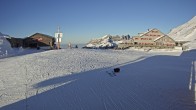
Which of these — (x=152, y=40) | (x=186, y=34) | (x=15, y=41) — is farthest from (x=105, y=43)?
(x=186, y=34)

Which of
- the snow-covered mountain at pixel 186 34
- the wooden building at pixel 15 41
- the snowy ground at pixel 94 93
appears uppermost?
the snow-covered mountain at pixel 186 34

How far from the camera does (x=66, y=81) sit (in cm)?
1644

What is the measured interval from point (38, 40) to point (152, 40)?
35.7 m

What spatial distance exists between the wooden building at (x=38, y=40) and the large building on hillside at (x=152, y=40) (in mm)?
25890

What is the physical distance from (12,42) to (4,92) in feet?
160

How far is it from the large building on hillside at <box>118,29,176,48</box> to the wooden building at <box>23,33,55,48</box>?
25.9 meters

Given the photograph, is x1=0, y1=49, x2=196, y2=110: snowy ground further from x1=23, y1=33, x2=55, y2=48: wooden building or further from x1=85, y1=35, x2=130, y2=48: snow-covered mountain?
x1=85, y1=35, x2=130, y2=48: snow-covered mountain

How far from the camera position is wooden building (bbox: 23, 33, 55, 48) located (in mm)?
61469

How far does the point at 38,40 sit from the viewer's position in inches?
2424

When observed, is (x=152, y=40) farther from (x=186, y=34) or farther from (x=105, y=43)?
(x=186, y=34)

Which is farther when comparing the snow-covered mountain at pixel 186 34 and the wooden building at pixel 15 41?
the snow-covered mountain at pixel 186 34

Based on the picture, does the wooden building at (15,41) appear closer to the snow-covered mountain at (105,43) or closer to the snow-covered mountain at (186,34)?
the snow-covered mountain at (105,43)

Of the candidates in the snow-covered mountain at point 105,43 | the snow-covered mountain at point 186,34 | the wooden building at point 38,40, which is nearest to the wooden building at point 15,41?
the wooden building at point 38,40

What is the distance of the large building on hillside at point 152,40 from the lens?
68.9 metres
